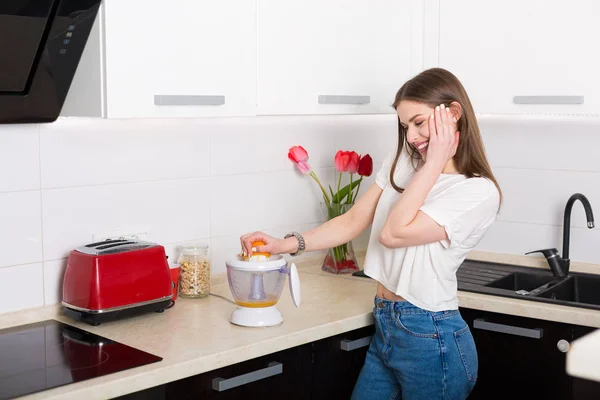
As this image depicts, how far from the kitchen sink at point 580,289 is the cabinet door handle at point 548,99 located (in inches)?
23.9

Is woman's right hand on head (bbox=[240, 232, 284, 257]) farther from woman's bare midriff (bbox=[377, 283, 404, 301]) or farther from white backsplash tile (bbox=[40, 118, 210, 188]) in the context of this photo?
white backsplash tile (bbox=[40, 118, 210, 188])

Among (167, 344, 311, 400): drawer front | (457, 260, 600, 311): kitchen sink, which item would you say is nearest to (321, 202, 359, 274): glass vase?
(457, 260, 600, 311): kitchen sink

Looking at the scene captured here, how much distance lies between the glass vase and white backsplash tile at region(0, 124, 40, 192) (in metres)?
1.06

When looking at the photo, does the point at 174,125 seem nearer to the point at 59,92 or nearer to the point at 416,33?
the point at 59,92

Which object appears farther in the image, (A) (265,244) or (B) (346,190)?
(B) (346,190)

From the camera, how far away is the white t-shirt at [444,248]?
2305mm

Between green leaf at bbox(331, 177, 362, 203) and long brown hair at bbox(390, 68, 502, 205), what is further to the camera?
green leaf at bbox(331, 177, 362, 203)

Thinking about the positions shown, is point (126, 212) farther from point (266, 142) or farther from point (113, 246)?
point (266, 142)

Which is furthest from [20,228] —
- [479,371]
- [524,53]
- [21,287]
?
[524,53]

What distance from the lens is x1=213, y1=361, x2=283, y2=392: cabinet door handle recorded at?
6.97 ft

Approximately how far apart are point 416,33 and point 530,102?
479 mm

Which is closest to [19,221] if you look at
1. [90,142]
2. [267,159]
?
[90,142]

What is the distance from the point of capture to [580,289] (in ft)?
9.70

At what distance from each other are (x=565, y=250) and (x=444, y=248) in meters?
0.82
